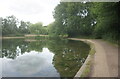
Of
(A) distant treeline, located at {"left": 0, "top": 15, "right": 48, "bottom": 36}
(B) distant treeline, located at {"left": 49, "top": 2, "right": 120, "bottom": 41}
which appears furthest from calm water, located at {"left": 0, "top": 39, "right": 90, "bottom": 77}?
(A) distant treeline, located at {"left": 0, "top": 15, "right": 48, "bottom": 36}

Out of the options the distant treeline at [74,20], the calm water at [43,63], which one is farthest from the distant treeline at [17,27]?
the calm water at [43,63]

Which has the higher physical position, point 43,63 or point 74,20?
point 74,20

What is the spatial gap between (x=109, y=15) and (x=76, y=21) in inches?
1044

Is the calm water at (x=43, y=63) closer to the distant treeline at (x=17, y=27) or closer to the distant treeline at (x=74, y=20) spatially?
the distant treeline at (x=74, y=20)

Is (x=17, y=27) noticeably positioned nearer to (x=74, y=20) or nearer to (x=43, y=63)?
(x=74, y=20)

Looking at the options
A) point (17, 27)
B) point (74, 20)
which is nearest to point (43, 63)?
point (74, 20)

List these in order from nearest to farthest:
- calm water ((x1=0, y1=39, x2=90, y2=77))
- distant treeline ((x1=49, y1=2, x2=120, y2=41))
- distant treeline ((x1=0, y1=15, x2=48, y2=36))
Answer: calm water ((x1=0, y1=39, x2=90, y2=77))
distant treeline ((x1=49, y1=2, x2=120, y2=41))
distant treeline ((x1=0, y1=15, x2=48, y2=36))

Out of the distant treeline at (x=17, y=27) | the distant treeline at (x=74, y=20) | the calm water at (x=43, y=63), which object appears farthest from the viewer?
the distant treeline at (x=17, y=27)

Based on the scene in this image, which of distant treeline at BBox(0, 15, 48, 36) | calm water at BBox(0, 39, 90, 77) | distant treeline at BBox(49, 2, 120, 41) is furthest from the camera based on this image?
distant treeline at BBox(0, 15, 48, 36)

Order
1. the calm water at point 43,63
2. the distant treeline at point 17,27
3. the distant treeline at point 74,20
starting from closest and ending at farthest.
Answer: the calm water at point 43,63 < the distant treeline at point 74,20 < the distant treeline at point 17,27

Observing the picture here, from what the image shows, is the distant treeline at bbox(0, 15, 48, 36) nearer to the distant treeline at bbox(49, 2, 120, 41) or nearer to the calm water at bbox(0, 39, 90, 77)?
the distant treeline at bbox(49, 2, 120, 41)

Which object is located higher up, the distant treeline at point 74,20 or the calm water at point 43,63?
the distant treeline at point 74,20

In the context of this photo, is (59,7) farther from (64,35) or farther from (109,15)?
(109,15)

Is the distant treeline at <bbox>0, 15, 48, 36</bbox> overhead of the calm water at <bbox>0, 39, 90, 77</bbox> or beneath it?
overhead
